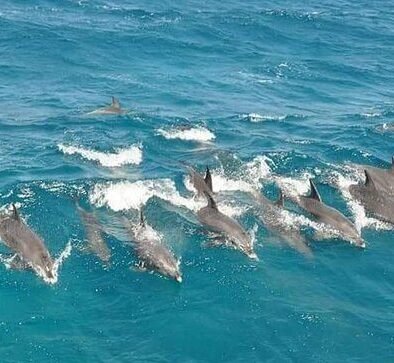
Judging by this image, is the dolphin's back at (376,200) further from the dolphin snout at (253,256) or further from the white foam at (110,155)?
the white foam at (110,155)

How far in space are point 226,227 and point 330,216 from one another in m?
4.68

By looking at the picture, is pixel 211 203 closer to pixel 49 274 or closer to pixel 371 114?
pixel 49 274

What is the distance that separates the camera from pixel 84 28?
6053cm

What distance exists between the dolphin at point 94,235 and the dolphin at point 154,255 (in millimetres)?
1148

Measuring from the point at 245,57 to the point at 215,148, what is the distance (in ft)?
79.3

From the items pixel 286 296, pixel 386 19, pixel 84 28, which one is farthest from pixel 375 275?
pixel 386 19

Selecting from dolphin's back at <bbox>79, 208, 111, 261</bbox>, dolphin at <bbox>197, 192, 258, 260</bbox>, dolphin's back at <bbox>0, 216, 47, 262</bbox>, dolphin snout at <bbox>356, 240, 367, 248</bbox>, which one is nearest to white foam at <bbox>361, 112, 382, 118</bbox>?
dolphin snout at <bbox>356, 240, 367, 248</bbox>

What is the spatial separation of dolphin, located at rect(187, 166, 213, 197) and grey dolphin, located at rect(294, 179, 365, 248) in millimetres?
3969

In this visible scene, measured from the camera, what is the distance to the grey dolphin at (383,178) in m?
30.0

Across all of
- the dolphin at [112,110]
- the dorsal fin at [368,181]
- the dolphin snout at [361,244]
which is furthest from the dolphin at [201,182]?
the dolphin at [112,110]

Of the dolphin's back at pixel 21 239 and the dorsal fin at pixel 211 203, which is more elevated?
the dorsal fin at pixel 211 203

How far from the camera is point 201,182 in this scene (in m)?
28.9

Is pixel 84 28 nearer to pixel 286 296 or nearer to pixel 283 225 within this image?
pixel 283 225

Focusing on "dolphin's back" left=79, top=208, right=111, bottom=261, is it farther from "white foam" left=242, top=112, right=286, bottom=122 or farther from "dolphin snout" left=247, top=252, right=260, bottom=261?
"white foam" left=242, top=112, right=286, bottom=122
